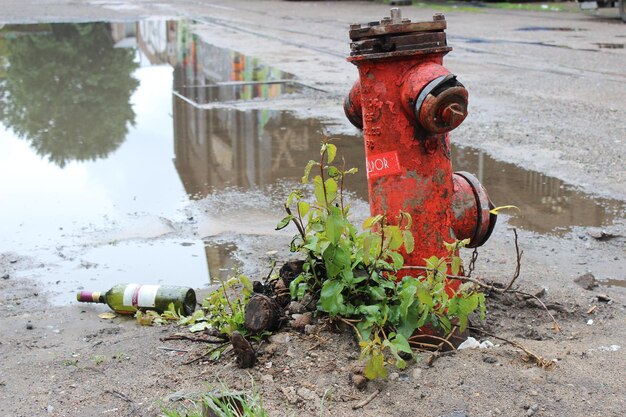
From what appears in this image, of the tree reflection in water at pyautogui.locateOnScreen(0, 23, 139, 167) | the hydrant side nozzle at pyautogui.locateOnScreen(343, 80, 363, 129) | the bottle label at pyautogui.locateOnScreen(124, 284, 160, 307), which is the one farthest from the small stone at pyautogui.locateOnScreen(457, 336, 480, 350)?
the tree reflection in water at pyautogui.locateOnScreen(0, 23, 139, 167)

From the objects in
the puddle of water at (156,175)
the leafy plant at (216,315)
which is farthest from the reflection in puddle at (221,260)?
the leafy plant at (216,315)

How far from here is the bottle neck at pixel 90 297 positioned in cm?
382

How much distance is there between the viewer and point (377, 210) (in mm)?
3031

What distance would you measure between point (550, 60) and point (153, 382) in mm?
10293

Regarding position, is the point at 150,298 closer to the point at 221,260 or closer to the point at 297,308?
the point at 221,260

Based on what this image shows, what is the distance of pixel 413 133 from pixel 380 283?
21.5 inches

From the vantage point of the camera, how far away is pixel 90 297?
383cm

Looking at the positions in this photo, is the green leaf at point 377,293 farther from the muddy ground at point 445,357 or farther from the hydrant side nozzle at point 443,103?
the hydrant side nozzle at point 443,103

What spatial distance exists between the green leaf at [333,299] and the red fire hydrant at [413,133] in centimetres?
31

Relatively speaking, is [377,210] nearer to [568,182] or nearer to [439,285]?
[439,285]

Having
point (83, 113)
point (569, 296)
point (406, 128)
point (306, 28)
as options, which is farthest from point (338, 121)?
point (306, 28)

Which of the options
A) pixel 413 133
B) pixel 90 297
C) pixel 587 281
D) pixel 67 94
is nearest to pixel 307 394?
pixel 413 133

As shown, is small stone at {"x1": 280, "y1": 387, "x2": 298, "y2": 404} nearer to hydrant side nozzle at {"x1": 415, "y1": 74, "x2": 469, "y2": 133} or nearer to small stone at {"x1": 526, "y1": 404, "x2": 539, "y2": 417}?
small stone at {"x1": 526, "y1": 404, "x2": 539, "y2": 417}

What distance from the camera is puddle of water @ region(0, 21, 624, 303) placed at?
4629 mm
